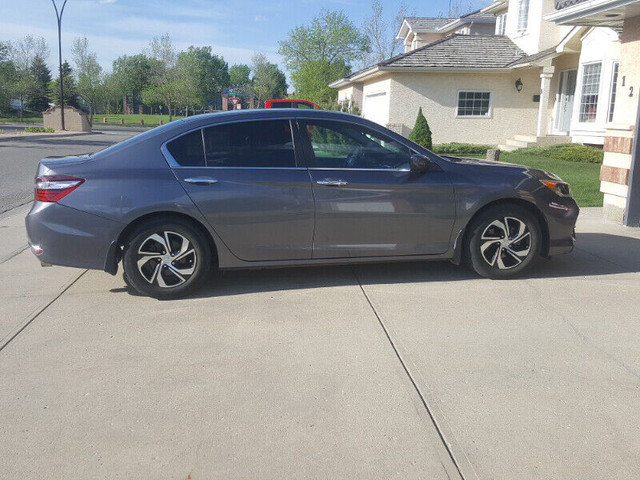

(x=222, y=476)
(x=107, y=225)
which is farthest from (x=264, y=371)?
(x=107, y=225)

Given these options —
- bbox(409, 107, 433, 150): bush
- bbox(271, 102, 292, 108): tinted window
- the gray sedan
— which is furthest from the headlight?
bbox(271, 102, 292, 108): tinted window

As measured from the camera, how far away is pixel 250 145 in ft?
17.8

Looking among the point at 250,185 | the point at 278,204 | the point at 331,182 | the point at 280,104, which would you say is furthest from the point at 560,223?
the point at 280,104

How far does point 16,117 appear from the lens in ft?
217

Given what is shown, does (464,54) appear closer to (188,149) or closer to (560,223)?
(560,223)

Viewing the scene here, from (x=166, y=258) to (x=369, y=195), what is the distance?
1.87m

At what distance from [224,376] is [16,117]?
7152cm

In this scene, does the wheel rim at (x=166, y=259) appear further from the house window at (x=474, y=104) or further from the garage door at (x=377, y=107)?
the house window at (x=474, y=104)

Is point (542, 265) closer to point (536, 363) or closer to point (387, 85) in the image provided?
point (536, 363)

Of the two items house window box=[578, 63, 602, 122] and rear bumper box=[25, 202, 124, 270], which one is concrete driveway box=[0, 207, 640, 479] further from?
house window box=[578, 63, 602, 122]

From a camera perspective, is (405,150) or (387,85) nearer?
(405,150)

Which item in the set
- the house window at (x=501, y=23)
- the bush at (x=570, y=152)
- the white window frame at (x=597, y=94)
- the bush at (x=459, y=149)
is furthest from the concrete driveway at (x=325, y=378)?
the house window at (x=501, y=23)

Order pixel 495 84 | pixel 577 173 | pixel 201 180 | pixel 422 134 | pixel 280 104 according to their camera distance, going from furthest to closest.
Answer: pixel 495 84, pixel 280 104, pixel 422 134, pixel 577 173, pixel 201 180

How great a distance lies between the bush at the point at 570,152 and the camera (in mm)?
18484
